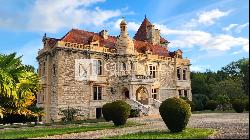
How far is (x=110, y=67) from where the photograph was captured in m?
35.4

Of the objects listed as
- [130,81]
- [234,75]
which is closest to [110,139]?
[130,81]

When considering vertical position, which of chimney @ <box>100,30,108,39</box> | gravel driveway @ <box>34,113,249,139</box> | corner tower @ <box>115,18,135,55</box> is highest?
chimney @ <box>100,30,108,39</box>

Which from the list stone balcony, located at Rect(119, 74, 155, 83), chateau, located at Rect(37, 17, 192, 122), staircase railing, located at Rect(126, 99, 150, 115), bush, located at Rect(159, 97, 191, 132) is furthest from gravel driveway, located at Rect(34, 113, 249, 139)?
stone balcony, located at Rect(119, 74, 155, 83)

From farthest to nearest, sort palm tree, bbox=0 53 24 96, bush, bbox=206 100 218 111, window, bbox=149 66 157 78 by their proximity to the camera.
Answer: bush, bbox=206 100 218 111
window, bbox=149 66 157 78
palm tree, bbox=0 53 24 96

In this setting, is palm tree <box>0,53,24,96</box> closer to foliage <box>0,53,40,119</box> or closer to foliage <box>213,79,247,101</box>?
foliage <box>0,53,40,119</box>

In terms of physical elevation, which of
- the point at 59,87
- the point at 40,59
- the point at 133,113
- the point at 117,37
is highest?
the point at 117,37

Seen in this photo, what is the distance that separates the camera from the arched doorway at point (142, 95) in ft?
118

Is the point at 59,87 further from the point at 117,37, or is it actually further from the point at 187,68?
the point at 187,68

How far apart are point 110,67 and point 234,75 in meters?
46.8

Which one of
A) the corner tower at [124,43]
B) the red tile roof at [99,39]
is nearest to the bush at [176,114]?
the red tile roof at [99,39]

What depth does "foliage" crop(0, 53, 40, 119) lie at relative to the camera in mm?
19688

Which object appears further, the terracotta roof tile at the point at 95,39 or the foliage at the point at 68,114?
the terracotta roof tile at the point at 95,39

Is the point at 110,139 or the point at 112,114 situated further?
the point at 112,114

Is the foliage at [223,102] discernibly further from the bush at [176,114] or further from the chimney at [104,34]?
the bush at [176,114]
